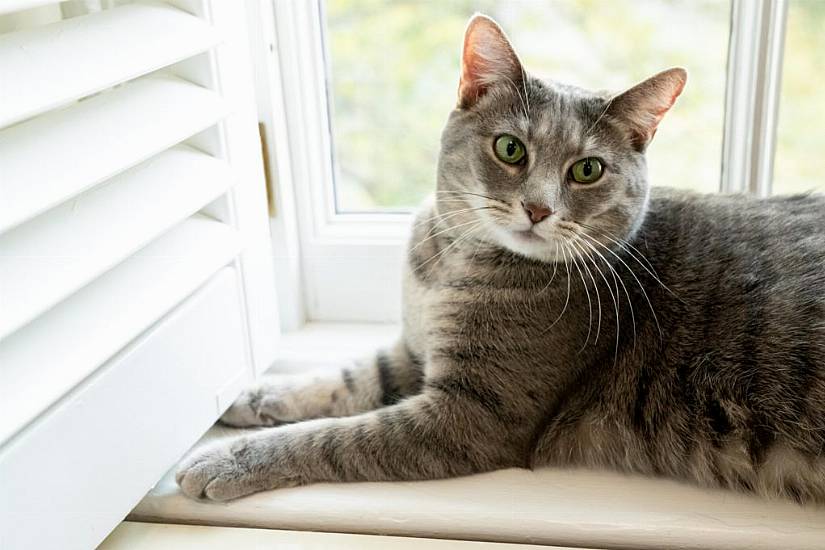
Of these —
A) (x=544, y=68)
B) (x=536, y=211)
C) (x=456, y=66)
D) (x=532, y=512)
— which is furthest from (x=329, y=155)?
(x=532, y=512)

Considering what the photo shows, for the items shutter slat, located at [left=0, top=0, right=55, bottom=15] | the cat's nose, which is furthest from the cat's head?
shutter slat, located at [left=0, top=0, right=55, bottom=15]

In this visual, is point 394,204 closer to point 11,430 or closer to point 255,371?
point 255,371

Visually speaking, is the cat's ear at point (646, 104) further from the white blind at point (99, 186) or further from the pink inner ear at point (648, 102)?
the white blind at point (99, 186)

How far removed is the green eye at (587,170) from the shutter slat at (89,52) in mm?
501

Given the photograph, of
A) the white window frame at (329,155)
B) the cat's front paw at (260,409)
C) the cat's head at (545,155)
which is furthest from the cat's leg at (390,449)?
the white window frame at (329,155)

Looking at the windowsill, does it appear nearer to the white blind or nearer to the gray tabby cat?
the gray tabby cat

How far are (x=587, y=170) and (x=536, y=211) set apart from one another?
0.11 metres

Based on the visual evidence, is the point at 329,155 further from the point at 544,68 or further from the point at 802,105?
the point at 802,105

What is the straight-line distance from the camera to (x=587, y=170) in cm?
115

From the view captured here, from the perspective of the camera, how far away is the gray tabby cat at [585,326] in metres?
1.06

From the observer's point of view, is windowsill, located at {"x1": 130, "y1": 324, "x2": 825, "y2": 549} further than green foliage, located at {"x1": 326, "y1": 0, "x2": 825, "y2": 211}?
No

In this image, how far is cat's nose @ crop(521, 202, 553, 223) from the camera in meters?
1.09

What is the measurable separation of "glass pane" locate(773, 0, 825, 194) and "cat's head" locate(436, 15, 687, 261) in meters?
0.34

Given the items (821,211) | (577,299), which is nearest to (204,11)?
(577,299)
